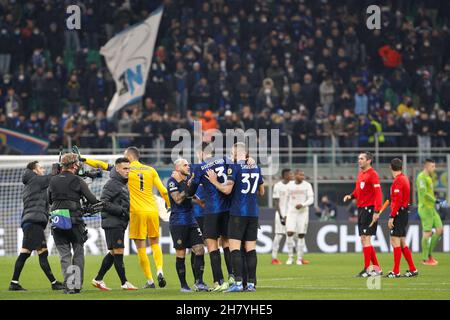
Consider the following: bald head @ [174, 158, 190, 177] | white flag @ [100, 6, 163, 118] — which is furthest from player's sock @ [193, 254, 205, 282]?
white flag @ [100, 6, 163, 118]

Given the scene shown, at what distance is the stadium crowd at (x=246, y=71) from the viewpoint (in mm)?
34156

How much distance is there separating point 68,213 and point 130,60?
59.4ft

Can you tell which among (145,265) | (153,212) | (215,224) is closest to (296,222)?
(153,212)

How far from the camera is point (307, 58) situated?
123ft

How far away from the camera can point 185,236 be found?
17.8 m

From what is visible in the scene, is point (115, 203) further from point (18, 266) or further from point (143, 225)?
point (18, 266)

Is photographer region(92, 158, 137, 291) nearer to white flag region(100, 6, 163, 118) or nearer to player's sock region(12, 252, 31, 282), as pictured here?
player's sock region(12, 252, 31, 282)

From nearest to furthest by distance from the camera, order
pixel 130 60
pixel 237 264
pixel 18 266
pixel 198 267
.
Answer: pixel 237 264
pixel 198 267
pixel 18 266
pixel 130 60

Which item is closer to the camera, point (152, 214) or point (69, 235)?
point (69, 235)

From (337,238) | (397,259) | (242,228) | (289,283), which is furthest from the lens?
(337,238)

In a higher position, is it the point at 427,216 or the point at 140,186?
the point at 140,186

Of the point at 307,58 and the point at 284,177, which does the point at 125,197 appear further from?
the point at 307,58

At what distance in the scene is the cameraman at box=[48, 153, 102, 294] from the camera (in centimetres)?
1714
